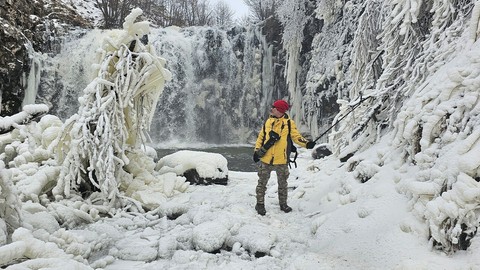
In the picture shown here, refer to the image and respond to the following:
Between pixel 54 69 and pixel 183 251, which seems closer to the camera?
pixel 183 251

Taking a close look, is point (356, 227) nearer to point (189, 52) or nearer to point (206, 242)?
point (206, 242)

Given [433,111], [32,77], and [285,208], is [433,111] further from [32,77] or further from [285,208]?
[32,77]

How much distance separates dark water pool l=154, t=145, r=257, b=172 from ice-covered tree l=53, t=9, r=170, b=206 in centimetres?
680

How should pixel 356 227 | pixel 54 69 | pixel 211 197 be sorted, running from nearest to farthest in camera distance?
pixel 356 227 → pixel 211 197 → pixel 54 69

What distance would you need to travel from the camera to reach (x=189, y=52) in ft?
56.5

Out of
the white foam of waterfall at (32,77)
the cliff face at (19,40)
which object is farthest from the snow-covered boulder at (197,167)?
the white foam of waterfall at (32,77)

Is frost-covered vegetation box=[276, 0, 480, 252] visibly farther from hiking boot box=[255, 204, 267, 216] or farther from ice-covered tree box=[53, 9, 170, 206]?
ice-covered tree box=[53, 9, 170, 206]

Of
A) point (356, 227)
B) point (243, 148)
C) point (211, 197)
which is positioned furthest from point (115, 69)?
point (243, 148)

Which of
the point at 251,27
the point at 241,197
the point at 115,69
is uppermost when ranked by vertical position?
the point at 251,27

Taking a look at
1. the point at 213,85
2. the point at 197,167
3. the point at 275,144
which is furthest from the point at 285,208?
the point at 213,85

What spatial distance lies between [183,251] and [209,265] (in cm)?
32

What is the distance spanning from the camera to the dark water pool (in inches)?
463

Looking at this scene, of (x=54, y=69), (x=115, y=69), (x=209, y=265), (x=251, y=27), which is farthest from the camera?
(x=251, y=27)

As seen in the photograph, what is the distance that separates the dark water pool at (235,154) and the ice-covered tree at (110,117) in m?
6.80
